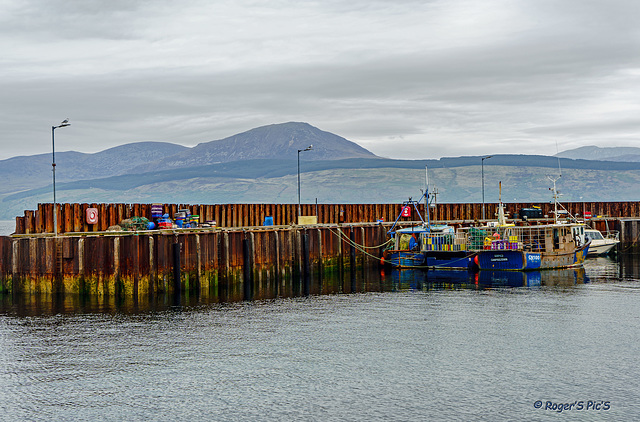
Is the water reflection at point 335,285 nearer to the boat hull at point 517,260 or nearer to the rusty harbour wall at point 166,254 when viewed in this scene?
the rusty harbour wall at point 166,254

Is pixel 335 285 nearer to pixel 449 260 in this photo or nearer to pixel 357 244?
pixel 357 244

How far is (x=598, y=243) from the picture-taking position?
87.9 metres

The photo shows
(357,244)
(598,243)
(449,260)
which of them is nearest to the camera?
(449,260)

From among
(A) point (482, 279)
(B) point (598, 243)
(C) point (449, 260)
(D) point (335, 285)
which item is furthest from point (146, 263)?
(B) point (598, 243)

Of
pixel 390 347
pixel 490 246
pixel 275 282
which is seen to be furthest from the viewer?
pixel 490 246

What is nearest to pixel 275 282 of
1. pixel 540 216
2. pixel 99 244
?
pixel 99 244

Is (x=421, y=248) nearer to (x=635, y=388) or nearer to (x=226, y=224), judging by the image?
(x=226, y=224)

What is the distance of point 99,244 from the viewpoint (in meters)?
47.2

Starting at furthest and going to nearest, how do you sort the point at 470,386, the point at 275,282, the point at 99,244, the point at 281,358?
the point at 275,282 < the point at 99,244 < the point at 281,358 < the point at 470,386

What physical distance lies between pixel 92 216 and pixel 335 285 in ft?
68.3

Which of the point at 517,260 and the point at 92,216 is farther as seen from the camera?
the point at 517,260

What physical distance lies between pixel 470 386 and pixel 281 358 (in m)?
9.09

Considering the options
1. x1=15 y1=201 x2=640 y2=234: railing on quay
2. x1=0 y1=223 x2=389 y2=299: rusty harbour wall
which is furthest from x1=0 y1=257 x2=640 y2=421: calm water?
x1=15 y1=201 x2=640 y2=234: railing on quay

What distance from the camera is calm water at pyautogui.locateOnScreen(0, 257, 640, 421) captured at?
1022 inches
